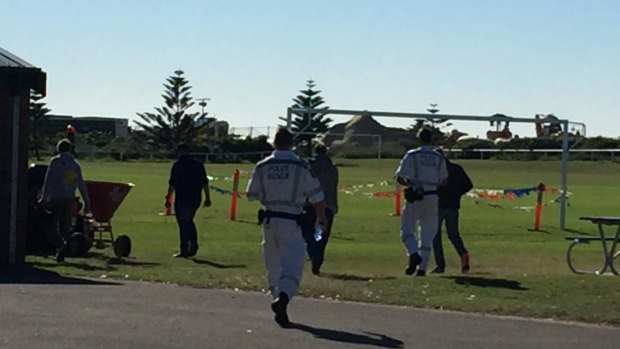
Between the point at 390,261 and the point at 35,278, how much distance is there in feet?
25.0

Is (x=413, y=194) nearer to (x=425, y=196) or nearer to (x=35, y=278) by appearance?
(x=425, y=196)

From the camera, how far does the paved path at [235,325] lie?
421 inches

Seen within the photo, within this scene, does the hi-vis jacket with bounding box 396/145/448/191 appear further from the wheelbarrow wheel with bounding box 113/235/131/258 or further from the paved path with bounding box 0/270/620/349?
the wheelbarrow wheel with bounding box 113/235/131/258

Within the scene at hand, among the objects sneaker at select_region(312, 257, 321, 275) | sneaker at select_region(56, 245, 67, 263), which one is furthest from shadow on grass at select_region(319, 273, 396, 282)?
sneaker at select_region(56, 245, 67, 263)

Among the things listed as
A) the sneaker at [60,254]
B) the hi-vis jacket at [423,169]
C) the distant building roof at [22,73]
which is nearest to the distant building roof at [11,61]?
the distant building roof at [22,73]

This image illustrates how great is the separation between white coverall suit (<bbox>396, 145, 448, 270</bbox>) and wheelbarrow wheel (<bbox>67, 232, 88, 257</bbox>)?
199 inches

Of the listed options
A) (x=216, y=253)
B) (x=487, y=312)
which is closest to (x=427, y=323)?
(x=487, y=312)

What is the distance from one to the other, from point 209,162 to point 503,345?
79.7 meters

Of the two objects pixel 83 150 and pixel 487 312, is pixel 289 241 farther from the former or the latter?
pixel 83 150

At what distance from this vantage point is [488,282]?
49.4 ft

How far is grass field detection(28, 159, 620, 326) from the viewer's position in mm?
13680

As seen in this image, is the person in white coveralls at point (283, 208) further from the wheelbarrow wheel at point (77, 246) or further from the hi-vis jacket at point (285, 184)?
the wheelbarrow wheel at point (77, 246)

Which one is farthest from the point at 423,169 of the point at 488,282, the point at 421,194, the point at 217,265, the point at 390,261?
the point at 390,261

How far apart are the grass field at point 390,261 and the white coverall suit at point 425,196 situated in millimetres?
465
